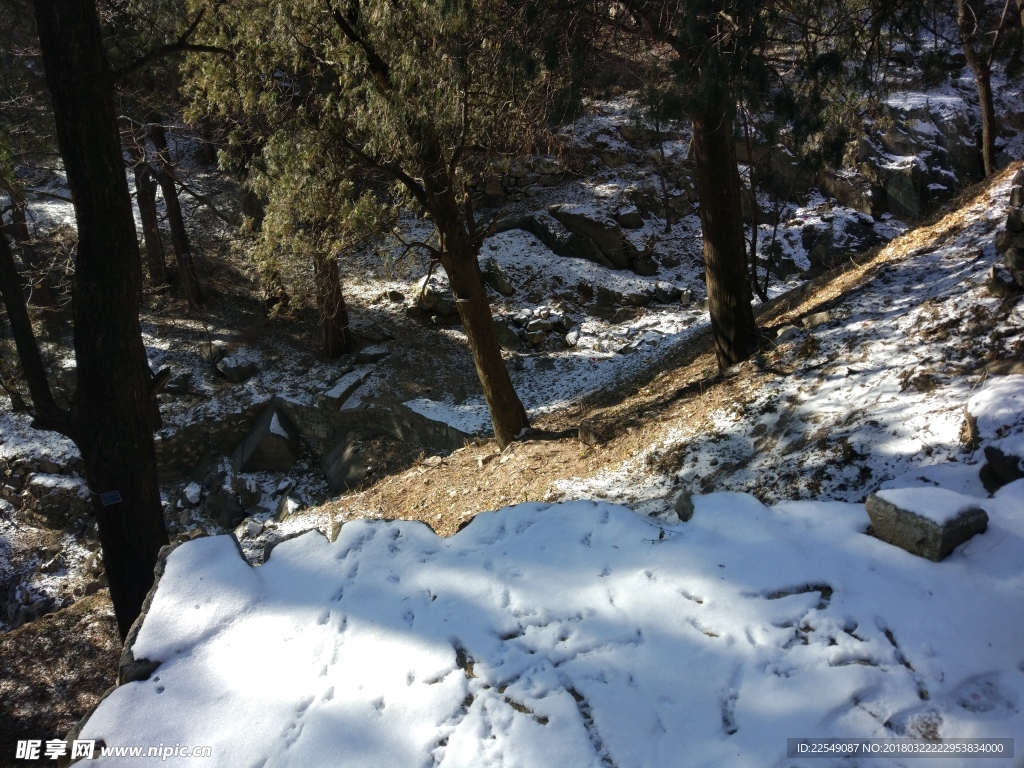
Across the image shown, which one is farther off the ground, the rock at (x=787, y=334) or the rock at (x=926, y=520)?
the rock at (x=787, y=334)

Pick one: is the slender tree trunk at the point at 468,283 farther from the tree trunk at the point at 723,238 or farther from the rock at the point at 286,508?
the rock at the point at 286,508

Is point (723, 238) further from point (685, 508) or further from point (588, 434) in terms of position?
point (685, 508)

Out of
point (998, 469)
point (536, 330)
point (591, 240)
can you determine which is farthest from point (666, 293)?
point (998, 469)

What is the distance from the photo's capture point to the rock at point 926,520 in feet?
11.6

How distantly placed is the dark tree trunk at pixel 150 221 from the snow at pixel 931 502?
43.4ft

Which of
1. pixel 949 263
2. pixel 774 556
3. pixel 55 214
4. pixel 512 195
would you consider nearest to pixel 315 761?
pixel 774 556

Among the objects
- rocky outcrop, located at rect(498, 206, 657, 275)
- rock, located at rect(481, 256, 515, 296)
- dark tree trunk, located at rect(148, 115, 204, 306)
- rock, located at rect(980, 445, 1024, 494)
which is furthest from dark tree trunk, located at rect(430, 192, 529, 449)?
rocky outcrop, located at rect(498, 206, 657, 275)

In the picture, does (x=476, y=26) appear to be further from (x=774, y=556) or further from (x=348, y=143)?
(x=774, y=556)

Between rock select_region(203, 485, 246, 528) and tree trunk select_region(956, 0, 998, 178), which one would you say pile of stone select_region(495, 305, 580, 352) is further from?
tree trunk select_region(956, 0, 998, 178)

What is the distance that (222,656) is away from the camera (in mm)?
3523

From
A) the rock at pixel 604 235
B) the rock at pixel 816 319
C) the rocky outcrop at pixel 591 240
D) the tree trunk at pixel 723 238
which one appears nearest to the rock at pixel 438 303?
the rocky outcrop at pixel 591 240

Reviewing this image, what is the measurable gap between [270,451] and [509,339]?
5477 millimetres

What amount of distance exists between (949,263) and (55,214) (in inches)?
782

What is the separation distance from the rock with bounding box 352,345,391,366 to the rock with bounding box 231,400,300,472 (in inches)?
86.0
